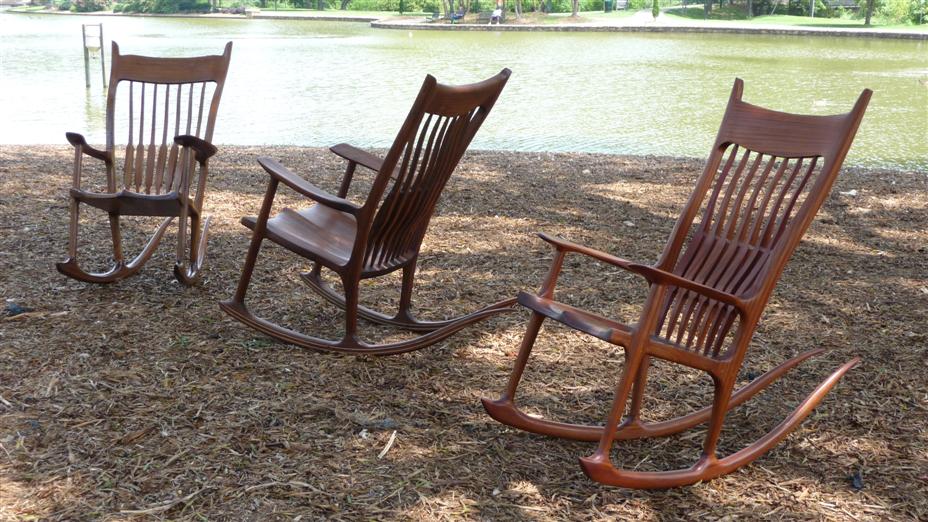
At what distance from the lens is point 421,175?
11.0 feet

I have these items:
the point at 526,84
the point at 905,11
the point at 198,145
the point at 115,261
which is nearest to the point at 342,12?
the point at 905,11

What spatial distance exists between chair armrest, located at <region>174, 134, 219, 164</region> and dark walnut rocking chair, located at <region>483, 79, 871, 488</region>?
5.67ft

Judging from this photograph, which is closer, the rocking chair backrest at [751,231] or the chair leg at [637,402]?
the rocking chair backrest at [751,231]

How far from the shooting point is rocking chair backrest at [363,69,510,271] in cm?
314

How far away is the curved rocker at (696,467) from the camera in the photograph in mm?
2516

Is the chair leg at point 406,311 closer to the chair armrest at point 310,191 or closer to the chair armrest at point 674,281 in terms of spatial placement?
the chair armrest at point 310,191

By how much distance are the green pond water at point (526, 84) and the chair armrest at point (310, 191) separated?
7.20m

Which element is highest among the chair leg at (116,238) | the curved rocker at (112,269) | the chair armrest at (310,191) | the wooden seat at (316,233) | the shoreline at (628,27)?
the shoreline at (628,27)

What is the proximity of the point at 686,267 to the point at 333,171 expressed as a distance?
4.38m

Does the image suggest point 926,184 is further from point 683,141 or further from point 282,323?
point 282,323

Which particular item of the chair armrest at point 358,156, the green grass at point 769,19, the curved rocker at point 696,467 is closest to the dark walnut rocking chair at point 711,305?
the curved rocker at point 696,467

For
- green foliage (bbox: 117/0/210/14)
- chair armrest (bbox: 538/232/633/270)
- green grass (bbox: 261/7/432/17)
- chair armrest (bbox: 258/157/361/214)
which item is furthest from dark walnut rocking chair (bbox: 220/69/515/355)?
green foliage (bbox: 117/0/210/14)

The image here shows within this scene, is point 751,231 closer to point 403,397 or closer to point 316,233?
point 403,397

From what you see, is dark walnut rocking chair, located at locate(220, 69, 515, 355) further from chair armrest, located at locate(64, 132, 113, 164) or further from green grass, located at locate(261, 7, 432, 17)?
green grass, located at locate(261, 7, 432, 17)
